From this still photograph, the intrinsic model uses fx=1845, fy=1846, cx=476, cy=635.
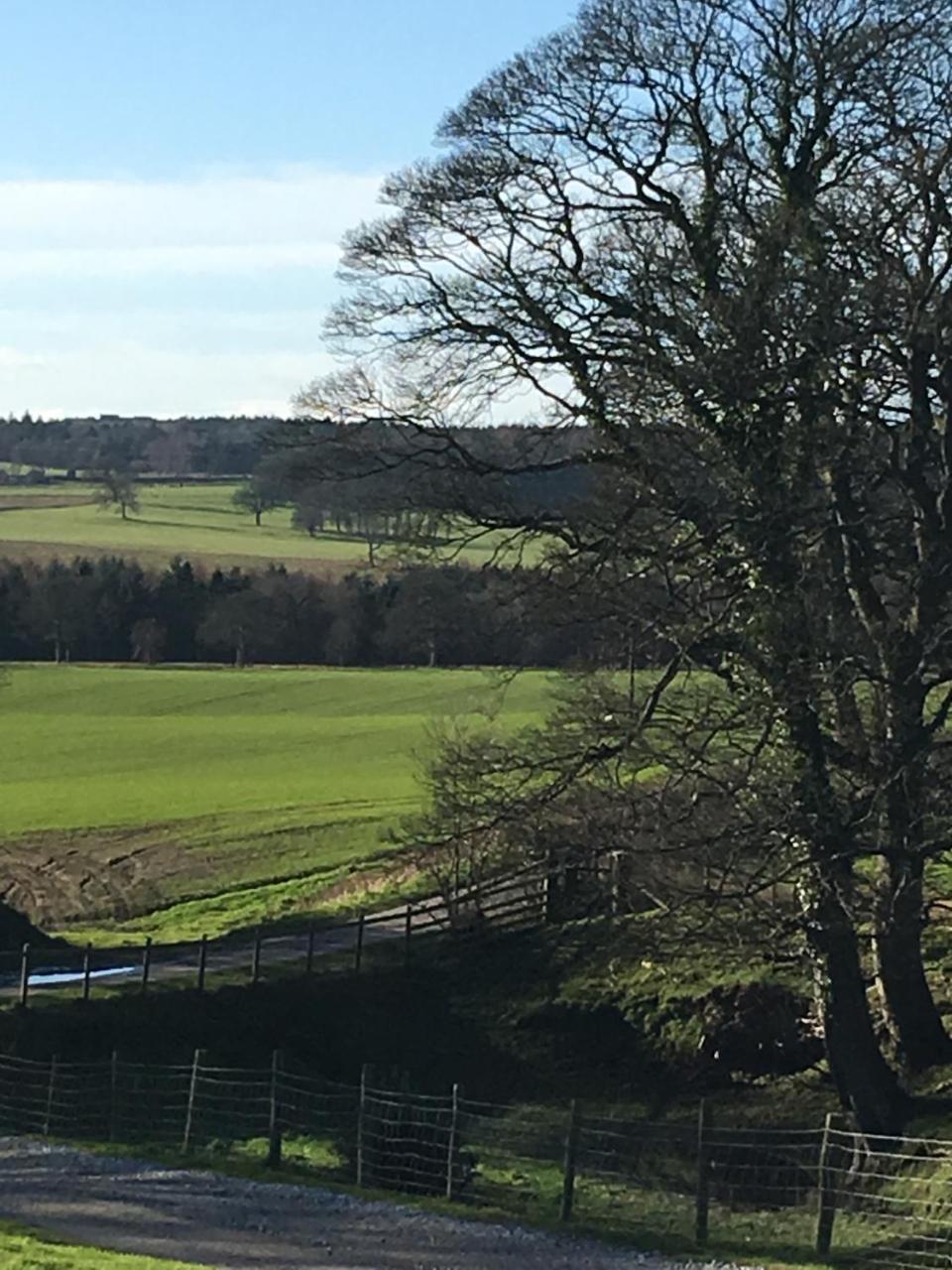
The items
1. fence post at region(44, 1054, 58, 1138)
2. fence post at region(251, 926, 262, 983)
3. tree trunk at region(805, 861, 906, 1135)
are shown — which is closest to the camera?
tree trunk at region(805, 861, 906, 1135)

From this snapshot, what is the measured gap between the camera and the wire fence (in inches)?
652

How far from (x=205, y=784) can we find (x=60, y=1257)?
4453cm

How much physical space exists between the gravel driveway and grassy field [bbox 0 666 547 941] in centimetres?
563

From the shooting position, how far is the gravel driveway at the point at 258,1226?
1579cm

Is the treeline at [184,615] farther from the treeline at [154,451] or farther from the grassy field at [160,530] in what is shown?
the treeline at [154,451]

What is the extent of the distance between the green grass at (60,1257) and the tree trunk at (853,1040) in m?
7.05

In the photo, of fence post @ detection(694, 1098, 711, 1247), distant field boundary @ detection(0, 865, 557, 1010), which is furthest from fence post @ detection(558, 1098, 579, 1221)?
distant field boundary @ detection(0, 865, 557, 1010)

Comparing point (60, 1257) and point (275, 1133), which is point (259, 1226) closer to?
point (275, 1133)

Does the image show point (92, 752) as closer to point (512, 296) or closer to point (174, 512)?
point (512, 296)

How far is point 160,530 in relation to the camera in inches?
5005

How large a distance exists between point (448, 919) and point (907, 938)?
11.7m

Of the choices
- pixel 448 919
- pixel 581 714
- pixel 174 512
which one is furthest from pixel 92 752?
pixel 174 512

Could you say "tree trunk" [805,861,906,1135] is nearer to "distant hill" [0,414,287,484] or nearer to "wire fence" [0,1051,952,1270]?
"wire fence" [0,1051,952,1270]

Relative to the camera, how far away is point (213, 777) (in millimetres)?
59188
